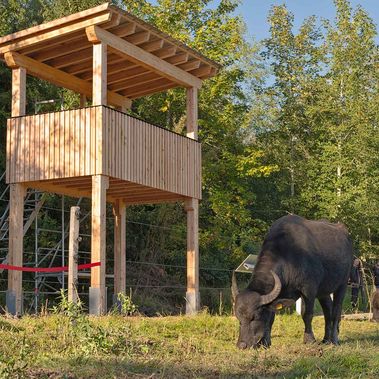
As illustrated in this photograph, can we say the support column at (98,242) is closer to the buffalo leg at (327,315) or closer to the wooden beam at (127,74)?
the wooden beam at (127,74)

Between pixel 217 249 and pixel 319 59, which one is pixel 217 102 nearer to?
pixel 217 249

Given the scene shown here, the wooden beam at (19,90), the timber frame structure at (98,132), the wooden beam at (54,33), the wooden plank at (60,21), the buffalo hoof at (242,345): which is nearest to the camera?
the buffalo hoof at (242,345)

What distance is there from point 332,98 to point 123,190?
17373 mm

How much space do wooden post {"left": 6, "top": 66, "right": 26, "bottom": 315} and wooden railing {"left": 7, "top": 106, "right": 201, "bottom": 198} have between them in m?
0.32

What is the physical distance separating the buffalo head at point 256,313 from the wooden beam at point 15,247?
650 cm

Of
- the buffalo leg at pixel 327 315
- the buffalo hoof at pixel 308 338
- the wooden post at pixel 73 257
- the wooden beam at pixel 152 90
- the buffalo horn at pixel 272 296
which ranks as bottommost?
the buffalo hoof at pixel 308 338

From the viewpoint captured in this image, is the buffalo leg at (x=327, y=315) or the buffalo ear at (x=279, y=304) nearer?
the buffalo ear at (x=279, y=304)

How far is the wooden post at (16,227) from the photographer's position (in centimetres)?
1642

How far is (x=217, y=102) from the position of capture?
30.3 meters

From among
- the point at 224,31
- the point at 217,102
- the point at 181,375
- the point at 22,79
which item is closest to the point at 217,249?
the point at 217,102

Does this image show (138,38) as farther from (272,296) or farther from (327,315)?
(272,296)

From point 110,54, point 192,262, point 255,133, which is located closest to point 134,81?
point 110,54

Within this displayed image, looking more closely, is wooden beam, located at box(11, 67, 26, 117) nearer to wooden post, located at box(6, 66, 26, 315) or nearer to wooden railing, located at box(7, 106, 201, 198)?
wooden post, located at box(6, 66, 26, 315)

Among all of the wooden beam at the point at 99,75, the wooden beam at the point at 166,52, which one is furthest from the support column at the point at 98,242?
the wooden beam at the point at 166,52
